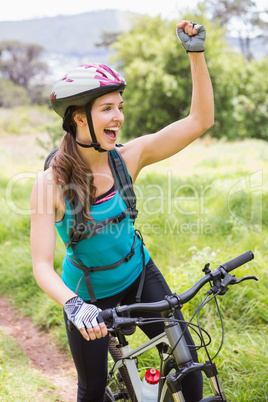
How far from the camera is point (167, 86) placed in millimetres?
18328

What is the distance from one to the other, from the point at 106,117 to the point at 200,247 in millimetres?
3276

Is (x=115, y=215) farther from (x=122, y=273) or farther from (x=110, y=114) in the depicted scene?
(x=110, y=114)

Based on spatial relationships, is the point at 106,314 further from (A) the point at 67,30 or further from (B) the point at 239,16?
(A) the point at 67,30

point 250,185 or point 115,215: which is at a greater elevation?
point 250,185

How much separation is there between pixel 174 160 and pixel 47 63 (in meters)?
51.4

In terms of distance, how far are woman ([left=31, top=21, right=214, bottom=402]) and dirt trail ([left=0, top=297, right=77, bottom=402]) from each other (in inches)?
56.4

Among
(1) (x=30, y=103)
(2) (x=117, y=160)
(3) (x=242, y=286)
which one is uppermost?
(1) (x=30, y=103)

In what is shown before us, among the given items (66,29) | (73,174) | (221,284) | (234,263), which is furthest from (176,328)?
(66,29)

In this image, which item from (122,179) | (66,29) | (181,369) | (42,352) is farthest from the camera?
(66,29)

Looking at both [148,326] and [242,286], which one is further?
[242,286]

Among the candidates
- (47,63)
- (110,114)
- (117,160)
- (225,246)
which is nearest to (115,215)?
(117,160)

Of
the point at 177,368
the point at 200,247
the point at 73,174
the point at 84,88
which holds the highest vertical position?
the point at 84,88

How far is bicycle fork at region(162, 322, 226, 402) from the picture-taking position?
179 cm

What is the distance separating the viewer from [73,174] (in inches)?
89.4
